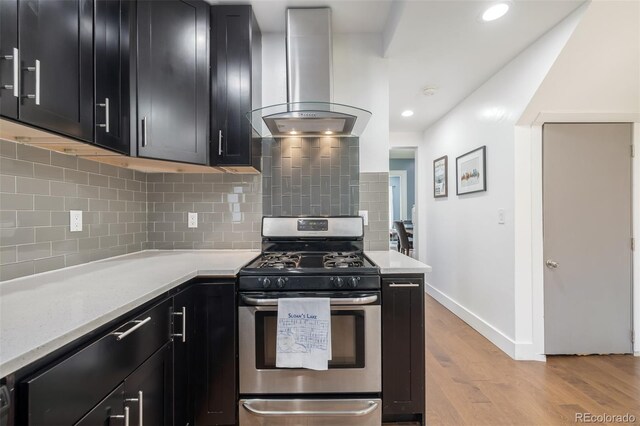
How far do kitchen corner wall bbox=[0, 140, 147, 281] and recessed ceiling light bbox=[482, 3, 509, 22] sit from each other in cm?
249

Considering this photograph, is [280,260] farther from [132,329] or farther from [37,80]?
[37,80]

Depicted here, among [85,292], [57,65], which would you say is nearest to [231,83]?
[57,65]

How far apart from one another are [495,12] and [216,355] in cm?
252

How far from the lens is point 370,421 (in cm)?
153

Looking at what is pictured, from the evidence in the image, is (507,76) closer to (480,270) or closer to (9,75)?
(480,270)

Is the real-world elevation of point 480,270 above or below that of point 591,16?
below

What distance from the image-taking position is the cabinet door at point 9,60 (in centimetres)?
92

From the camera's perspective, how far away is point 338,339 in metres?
1.56

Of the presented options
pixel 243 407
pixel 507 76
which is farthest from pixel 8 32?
pixel 507 76

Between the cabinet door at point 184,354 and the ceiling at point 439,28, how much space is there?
1811 millimetres

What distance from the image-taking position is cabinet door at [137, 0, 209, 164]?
1.57 metres

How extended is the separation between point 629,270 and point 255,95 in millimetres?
3233

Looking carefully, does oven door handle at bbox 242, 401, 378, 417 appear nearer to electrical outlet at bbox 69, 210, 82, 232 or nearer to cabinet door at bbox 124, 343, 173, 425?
cabinet door at bbox 124, 343, 173, 425

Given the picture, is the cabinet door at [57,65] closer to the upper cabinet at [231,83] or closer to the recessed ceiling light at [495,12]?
the upper cabinet at [231,83]
